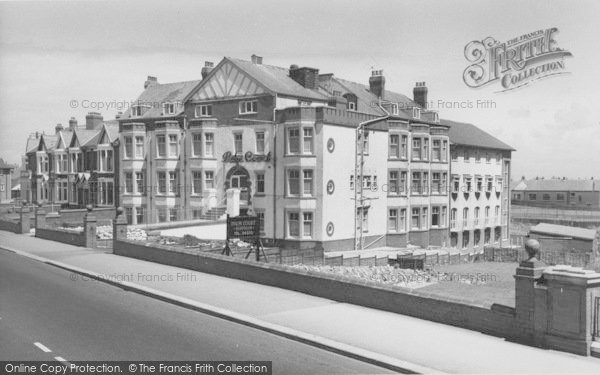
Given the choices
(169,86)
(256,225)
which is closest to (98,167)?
(169,86)

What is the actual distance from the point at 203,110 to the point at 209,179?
5465 millimetres

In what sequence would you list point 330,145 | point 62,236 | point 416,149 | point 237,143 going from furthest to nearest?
point 416,149
point 237,143
point 330,145
point 62,236

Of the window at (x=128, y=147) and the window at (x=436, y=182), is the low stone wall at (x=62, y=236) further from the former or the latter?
the window at (x=436, y=182)

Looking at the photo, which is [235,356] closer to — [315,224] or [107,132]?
[315,224]

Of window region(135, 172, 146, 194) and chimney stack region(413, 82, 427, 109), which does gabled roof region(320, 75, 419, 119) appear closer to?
chimney stack region(413, 82, 427, 109)

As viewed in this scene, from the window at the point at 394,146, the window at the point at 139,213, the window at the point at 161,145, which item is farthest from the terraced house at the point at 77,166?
the window at the point at 394,146

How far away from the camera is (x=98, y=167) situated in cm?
5344

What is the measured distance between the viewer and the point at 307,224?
3834 centimetres

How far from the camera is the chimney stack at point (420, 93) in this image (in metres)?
53.7

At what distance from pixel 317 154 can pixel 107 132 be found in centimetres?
2468

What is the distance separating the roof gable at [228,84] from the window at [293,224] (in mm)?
8899

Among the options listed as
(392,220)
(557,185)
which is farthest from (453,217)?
(557,185)

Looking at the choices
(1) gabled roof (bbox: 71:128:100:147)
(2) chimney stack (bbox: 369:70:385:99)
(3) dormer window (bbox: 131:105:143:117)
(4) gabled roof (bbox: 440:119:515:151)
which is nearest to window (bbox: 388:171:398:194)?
(2) chimney stack (bbox: 369:70:385:99)

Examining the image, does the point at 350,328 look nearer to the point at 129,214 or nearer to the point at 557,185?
the point at 129,214
